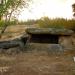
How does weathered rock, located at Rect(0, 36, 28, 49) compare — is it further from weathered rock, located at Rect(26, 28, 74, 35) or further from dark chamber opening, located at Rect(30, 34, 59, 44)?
dark chamber opening, located at Rect(30, 34, 59, 44)

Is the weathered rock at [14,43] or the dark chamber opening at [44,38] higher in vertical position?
the weathered rock at [14,43]

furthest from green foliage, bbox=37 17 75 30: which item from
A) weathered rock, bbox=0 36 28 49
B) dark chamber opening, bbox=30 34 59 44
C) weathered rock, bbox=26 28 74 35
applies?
weathered rock, bbox=0 36 28 49

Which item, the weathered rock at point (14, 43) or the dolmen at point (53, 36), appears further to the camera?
the dolmen at point (53, 36)

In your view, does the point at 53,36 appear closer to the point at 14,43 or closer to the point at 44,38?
the point at 44,38

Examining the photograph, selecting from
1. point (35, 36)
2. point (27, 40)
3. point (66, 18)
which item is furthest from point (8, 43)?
point (66, 18)

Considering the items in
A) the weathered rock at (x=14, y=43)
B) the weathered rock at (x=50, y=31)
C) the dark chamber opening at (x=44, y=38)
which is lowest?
the dark chamber opening at (x=44, y=38)

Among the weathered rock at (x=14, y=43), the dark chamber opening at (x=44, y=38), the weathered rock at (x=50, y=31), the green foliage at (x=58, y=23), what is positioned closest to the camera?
the weathered rock at (x=14, y=43)

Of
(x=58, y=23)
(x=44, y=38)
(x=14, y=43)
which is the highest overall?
(x=58, y=23)

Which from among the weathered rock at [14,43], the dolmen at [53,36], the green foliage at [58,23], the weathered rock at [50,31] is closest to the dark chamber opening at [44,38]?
the dolmen at [53,36]

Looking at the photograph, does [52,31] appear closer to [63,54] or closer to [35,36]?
[35,36]

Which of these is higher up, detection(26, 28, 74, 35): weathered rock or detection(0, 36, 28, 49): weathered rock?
detection(26, 28, 74, 35): weathered rock

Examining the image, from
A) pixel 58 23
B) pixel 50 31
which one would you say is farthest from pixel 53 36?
pixel 58 23

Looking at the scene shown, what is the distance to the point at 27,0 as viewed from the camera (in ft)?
42.9

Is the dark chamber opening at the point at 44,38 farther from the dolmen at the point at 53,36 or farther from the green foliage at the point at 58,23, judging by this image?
the green foliage at the point at 58,23
